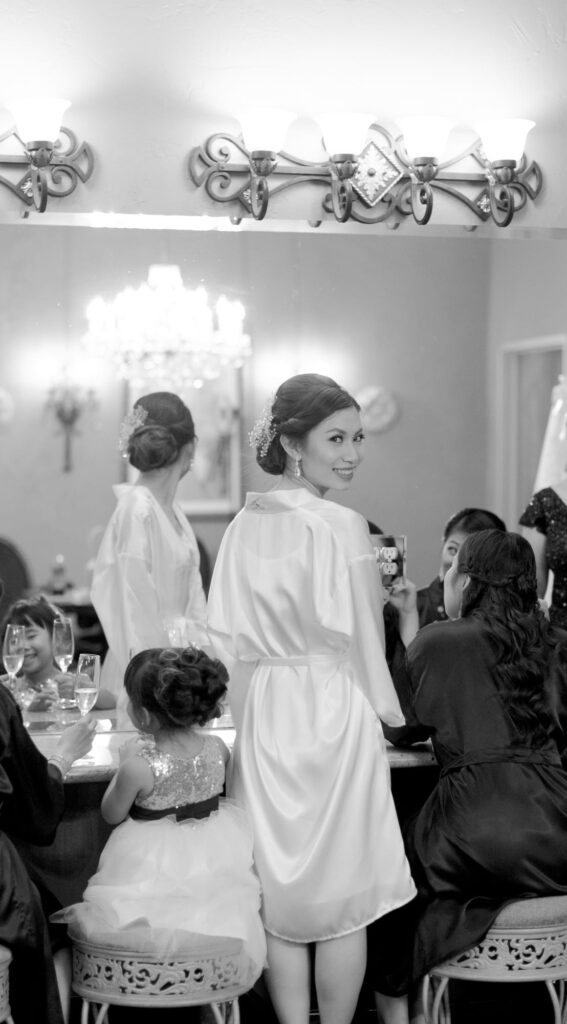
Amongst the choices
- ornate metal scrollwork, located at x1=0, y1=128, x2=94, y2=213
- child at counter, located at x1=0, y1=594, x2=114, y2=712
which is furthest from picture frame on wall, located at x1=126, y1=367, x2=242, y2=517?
ornate metal scrollwork, located at x1=0, y1=128, x2=94, y2=213

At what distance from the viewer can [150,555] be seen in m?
2.90

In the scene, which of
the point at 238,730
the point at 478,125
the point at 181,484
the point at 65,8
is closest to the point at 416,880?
the point at 238,730

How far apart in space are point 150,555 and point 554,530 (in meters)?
1.04

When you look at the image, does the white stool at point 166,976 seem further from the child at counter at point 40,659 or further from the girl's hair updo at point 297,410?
the girl's hair updo at point 297,410

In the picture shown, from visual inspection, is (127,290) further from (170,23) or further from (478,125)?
(478,125)

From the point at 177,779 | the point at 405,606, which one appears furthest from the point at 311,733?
the point at 405,606

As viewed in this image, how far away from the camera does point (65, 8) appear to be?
2.88m

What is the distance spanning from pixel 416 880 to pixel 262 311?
137 cm

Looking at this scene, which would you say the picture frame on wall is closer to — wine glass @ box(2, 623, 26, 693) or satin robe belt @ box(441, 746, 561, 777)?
wine glass @ box(2, 623, 26, 693)

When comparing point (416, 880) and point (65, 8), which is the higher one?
point (65, 8)

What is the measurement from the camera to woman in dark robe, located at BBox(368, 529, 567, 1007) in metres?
2.23

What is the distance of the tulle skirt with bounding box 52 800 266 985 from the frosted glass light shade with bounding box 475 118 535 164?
177 centimetres

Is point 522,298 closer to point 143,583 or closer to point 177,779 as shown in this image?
point 143,583

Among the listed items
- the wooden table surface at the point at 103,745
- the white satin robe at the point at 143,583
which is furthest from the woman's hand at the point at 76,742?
the white satin robe at the point at 143,583
